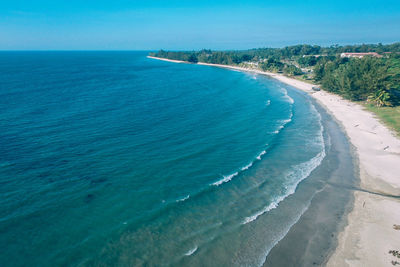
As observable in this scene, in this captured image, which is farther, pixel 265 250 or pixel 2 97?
pixel 2 97

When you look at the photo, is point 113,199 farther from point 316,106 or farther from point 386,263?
point 316,106

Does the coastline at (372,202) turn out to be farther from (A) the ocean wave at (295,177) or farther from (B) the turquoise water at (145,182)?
(A) the ocean wave at (295,177)

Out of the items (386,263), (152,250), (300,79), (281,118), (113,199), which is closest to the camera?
(386,263)

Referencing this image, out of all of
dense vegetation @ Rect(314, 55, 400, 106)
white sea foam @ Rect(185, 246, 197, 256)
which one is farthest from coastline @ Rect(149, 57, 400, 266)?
dense vegetation @ Rect(314, 55, 400, 106)

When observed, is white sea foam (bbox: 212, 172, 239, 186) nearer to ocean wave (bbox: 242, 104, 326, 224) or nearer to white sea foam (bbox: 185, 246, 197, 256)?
ocean wave (bbox: 242, 104, 326, 224)

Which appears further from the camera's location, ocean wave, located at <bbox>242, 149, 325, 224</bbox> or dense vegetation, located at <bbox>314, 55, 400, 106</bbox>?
dense vegetation, located at <bbox>314, 55, 400, 106</bbox>

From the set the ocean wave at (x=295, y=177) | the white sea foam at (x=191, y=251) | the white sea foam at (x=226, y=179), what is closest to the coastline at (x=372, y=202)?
the ocean wave at (x=295, y=177)

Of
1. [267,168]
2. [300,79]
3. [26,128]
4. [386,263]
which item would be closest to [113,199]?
[267,168]
